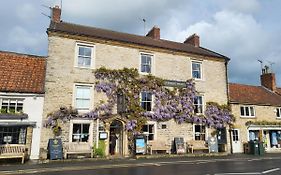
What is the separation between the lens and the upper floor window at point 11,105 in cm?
1573

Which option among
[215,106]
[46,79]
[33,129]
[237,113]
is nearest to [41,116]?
[33,129]

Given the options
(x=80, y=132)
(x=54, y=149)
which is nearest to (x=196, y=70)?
(x=80, y=132)

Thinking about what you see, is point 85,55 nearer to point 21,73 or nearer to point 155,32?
point 21,73

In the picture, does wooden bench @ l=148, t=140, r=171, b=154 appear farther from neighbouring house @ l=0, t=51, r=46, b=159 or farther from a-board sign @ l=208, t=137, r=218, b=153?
neighbouring house @ l=0, t=51, r=46, b=159

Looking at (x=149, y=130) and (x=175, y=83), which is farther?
(x=175, y=83)

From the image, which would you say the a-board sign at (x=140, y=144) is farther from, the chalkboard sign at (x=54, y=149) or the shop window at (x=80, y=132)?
the chalkboard sign at (x=54, y=149)

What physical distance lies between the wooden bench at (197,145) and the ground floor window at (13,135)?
40.2 feet

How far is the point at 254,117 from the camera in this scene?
2462 centimetres

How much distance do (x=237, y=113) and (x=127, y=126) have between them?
11.6m

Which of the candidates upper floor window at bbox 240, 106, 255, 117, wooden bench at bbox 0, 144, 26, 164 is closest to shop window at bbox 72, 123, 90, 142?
wooden bench at bbox 0, 144, 26, 164

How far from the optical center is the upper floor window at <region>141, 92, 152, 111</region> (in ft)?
65.1

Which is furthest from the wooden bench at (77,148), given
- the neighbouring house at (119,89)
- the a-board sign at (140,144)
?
the a-board sign at (140,144)

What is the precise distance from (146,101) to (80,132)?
573cm

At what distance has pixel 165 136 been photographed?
19.8 meters
